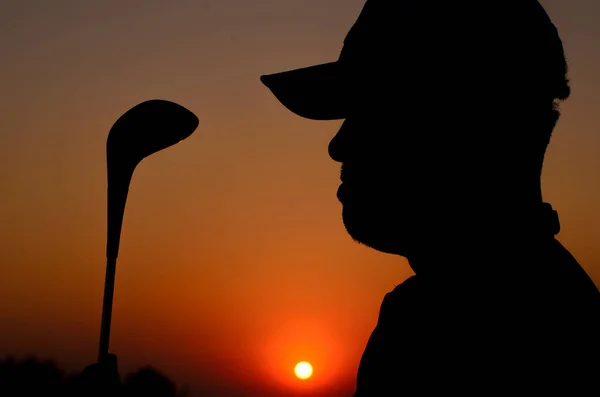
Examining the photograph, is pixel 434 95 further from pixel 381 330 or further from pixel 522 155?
pixel 381 330

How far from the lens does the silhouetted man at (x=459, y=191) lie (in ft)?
7.56

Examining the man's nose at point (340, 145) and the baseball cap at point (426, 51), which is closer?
the baseball cap at point (426, 51)

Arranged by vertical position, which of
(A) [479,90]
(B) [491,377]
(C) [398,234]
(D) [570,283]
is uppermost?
(A) [479,90]

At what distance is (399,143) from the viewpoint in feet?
9.14

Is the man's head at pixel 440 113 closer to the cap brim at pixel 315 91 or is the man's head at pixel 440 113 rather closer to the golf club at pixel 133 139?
the cap brim at pixel 315 91

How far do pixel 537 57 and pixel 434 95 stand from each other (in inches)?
14.7

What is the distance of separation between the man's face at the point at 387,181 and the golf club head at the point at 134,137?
0.69 meters

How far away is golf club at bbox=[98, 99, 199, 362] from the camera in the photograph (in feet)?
9.84

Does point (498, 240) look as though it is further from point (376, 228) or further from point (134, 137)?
point (134, 137)

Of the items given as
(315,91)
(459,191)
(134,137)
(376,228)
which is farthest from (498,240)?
(134,137)

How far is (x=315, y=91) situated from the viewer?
3045 millimetres

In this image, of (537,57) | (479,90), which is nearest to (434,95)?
(479,90)

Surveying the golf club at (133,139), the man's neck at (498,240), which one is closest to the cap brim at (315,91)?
the golf club at (133,139)

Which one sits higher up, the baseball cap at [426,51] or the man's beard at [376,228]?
the baseball cap at [426,51]
